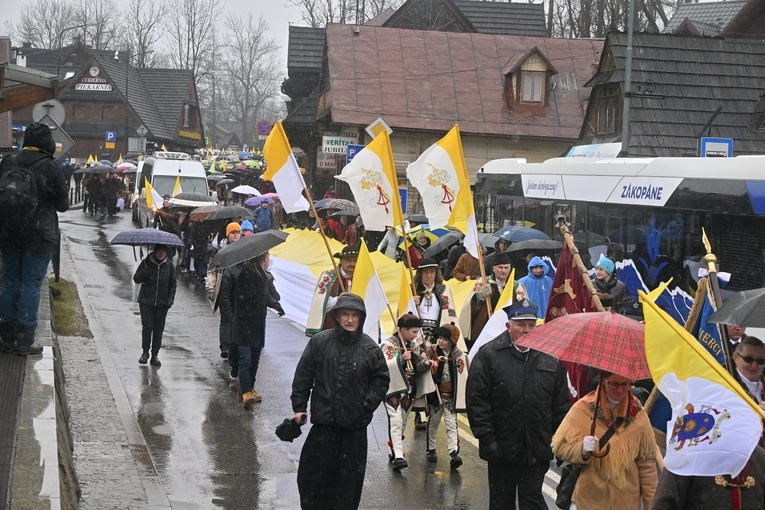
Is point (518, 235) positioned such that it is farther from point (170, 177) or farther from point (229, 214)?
point (170, 177)

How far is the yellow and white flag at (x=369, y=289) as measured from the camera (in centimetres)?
979

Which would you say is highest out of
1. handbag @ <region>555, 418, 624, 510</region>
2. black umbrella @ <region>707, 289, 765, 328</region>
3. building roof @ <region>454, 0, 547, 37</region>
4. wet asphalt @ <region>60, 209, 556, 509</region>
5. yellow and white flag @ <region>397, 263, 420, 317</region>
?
building roof @ <region>454, 0, 547, 37</region>

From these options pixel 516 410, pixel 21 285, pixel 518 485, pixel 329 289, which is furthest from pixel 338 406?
pixel 329 289

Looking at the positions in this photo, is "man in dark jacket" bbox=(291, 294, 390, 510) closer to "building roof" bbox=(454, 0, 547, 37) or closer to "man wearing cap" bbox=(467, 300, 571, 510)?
"man wearing cap" bbox=(467, 300, 571, 510)

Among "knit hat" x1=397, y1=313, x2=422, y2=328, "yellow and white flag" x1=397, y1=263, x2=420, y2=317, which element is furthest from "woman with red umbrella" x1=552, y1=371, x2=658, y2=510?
"yellow and white flag" x1=397, y1=263, x2=420, y2=317

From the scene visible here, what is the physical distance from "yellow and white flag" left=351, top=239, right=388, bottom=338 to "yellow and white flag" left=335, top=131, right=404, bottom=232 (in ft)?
7.52

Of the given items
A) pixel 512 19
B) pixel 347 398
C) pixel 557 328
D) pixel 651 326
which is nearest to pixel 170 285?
pixel 347 398

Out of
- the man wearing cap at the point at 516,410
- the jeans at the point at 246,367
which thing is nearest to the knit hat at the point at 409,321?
the man wearing cap at the point at 516,410

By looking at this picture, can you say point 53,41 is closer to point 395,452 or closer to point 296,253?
point 296,253

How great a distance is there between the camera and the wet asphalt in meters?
Result: 8.87

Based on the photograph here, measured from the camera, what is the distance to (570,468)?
20.6ft

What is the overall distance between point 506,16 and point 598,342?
5112 centimetres

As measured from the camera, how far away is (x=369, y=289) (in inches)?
387

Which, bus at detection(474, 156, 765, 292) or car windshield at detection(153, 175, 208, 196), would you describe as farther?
car windshield at detection(153, 175, 208, 196)
